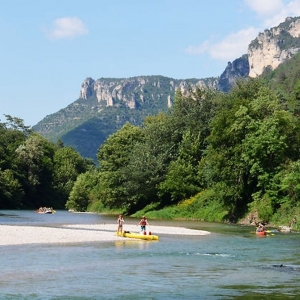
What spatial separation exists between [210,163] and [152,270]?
45146 millimetres

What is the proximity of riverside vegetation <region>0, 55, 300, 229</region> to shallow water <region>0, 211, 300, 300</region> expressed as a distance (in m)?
22.6

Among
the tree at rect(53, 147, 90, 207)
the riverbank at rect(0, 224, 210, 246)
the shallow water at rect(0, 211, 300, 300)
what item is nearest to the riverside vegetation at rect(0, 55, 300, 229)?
the riverbank at rect(0, 224, 210, 246)

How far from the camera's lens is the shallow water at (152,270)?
976 inches

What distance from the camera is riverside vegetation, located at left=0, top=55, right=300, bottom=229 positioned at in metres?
66.6

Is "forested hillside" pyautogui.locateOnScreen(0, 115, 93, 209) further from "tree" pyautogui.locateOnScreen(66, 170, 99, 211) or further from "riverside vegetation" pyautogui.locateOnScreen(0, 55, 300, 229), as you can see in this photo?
"tree" pyautogui.locateOnScreen(66, 170, 99, 211)

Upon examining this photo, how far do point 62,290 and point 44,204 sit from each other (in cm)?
13856

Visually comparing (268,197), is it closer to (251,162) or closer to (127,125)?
(251,162)

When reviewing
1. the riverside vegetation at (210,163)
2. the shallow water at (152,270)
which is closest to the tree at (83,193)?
the riverside vegetation at (210,163)

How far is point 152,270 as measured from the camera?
3077cm

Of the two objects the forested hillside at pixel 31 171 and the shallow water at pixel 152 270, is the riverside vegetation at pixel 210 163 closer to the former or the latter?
the forested hillside at pixel 31 171

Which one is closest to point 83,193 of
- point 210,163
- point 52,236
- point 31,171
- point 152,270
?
point 31,171

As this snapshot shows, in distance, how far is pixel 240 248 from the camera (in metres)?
41.6

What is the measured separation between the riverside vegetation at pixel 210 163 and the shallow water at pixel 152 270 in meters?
22.6

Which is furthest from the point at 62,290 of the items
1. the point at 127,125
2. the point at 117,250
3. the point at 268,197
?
the point at 127,125
